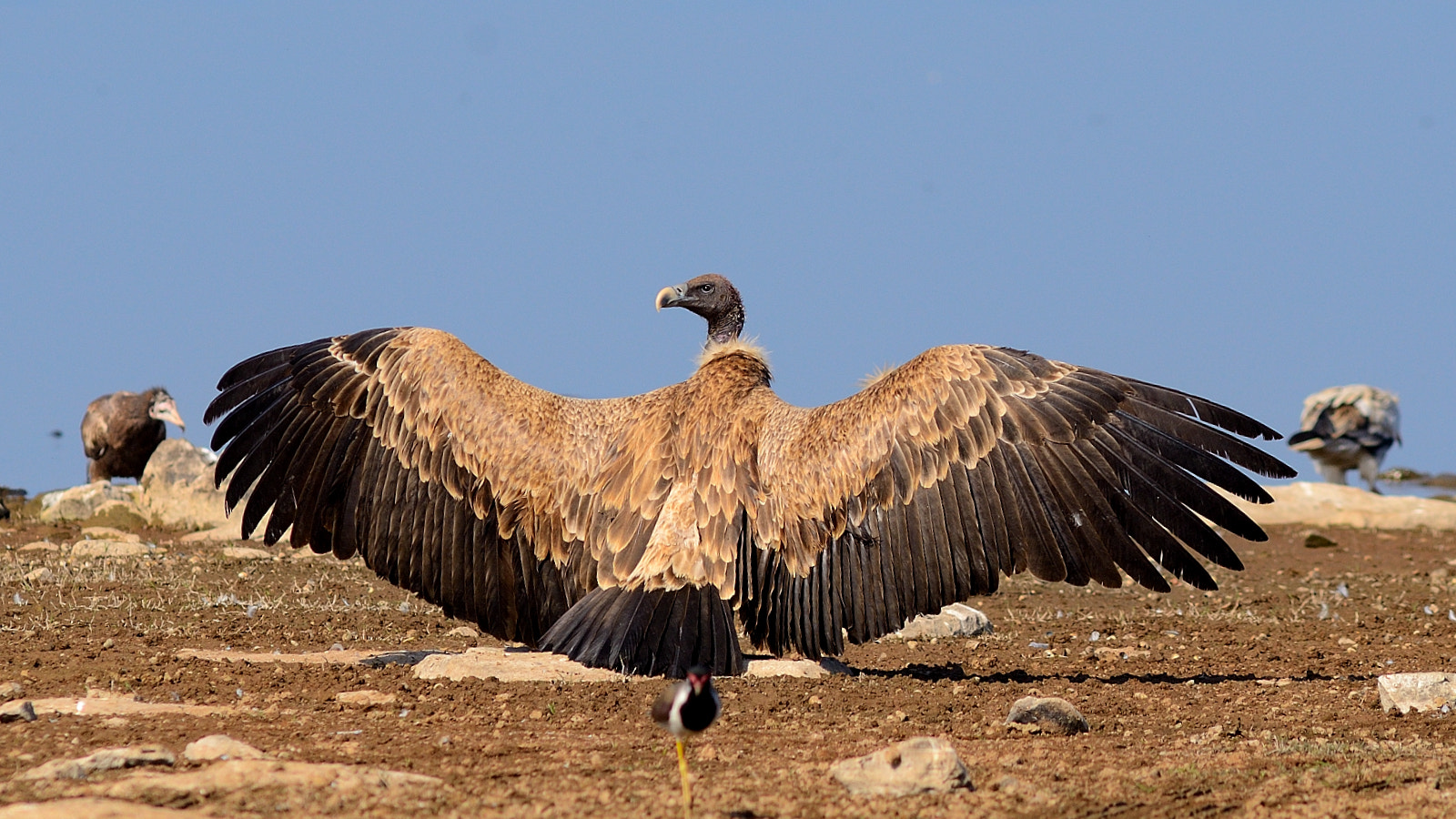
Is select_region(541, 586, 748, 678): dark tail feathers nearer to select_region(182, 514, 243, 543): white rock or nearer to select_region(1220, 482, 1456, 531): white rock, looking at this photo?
select_region(182, 514, 243, 543): white rock

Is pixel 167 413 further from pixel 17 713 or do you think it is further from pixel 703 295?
pixel 17 713

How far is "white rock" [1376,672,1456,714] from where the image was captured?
6340 mm

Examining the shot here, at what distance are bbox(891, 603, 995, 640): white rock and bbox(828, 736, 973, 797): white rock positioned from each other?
4215 mm

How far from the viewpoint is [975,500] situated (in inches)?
275

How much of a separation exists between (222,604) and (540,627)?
10.9ft

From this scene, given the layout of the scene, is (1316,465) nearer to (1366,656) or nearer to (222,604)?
(1366,656)

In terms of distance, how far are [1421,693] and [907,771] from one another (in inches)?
114

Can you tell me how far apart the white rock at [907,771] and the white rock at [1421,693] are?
8.52 ft

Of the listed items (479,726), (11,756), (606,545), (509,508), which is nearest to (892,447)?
(606,545)

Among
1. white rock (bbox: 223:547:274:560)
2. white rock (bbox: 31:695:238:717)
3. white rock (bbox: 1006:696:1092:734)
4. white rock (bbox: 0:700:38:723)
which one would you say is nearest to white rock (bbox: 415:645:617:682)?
white rock (bbox: 31:695:238:717)

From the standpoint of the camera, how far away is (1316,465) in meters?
22.6

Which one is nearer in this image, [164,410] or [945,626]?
[945,626]

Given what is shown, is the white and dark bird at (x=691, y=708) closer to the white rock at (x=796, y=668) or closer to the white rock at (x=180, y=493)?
the white rock at (x=796, y=668)

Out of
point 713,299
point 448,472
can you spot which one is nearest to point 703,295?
point 713,299
